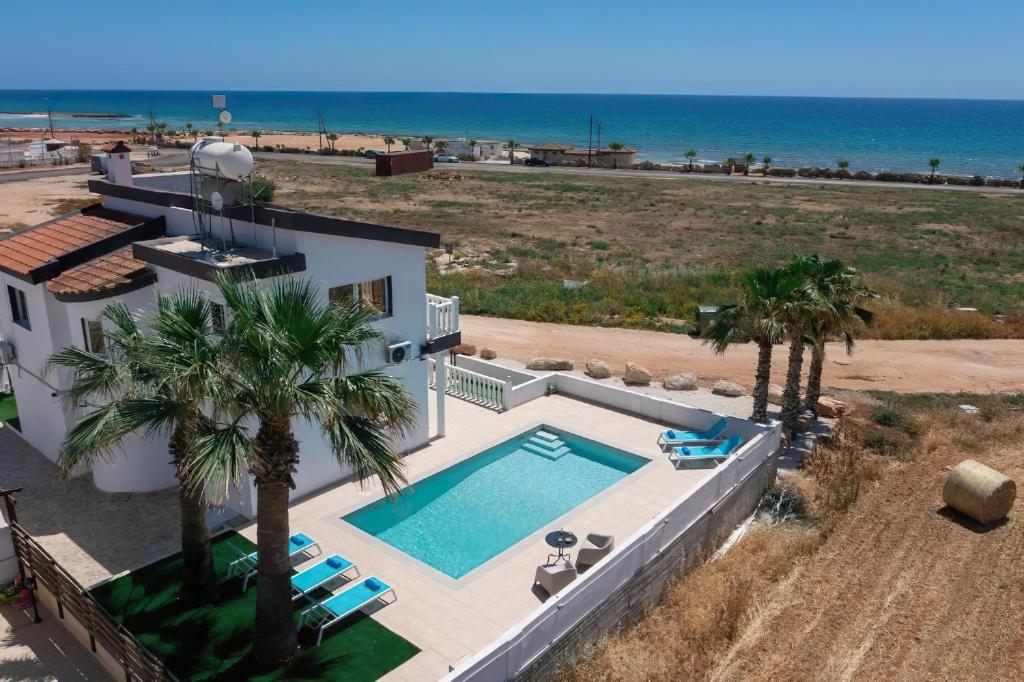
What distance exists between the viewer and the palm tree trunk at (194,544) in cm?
1027

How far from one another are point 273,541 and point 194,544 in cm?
240

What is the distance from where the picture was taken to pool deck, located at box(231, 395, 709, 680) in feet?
35.4

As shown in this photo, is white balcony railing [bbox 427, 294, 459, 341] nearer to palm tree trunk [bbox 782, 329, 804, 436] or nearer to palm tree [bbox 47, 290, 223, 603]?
palm tree [bbox 47, 290, 223, 603]

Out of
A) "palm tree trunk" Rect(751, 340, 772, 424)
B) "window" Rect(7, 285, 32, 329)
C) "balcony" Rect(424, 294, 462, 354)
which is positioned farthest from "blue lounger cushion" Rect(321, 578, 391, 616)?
"palm tree trunk" Rect(751, 340, 772, 424)

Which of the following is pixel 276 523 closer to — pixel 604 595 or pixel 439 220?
pixel 604 595

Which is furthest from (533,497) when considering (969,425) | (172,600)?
(969,425)

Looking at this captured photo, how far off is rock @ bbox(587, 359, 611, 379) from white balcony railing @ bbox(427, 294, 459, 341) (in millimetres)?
6133

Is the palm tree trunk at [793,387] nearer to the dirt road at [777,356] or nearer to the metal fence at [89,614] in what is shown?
the dirt road at [777,356]

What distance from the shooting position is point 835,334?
17.4 meters

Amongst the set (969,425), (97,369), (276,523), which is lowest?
(969,425)

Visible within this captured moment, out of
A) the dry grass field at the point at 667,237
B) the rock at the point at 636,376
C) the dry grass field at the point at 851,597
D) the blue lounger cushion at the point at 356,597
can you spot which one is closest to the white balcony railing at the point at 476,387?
the rock at the point at 636,376

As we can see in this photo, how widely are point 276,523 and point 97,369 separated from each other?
3.02 meters

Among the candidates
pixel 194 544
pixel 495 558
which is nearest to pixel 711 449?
pixel 495 558

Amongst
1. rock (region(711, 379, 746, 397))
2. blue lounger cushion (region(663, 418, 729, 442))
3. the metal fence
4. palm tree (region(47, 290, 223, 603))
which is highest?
palm tree (region(47, 290, 223, 603))
